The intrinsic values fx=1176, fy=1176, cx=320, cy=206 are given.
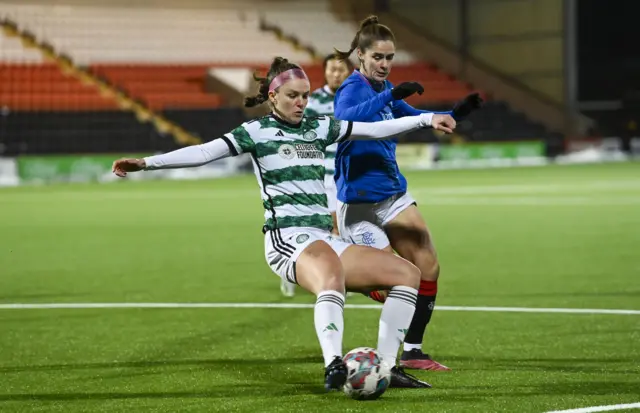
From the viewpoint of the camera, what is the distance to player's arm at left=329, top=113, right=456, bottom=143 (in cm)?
684

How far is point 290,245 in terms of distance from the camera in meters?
6.53

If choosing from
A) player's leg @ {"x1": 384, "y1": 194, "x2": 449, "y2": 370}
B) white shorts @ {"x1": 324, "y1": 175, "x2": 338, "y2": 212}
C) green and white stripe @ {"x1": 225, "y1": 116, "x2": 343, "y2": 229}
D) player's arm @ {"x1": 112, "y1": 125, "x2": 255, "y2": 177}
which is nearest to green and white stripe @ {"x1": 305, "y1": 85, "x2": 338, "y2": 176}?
white shorts @ {"x1": 324, "y1": 175, "x2": 338, "y2": 212}

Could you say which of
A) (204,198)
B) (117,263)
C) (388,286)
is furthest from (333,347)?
(204,198)

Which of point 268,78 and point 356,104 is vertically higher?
point 268,78

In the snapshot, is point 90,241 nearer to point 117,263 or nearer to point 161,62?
point 117,263

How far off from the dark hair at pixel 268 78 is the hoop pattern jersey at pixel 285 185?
18cm

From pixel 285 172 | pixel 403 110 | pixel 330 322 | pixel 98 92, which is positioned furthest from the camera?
pixel 98 92

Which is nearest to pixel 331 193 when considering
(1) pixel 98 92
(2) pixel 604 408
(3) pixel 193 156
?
(3) pixel 193 156

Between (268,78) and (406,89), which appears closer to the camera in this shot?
(268,78)

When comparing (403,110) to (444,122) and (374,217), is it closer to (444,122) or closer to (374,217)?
(374,217)

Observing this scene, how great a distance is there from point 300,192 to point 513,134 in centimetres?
3619

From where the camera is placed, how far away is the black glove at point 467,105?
22.4 feet

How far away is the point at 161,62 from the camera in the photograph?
139ft

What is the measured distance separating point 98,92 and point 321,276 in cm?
3299
